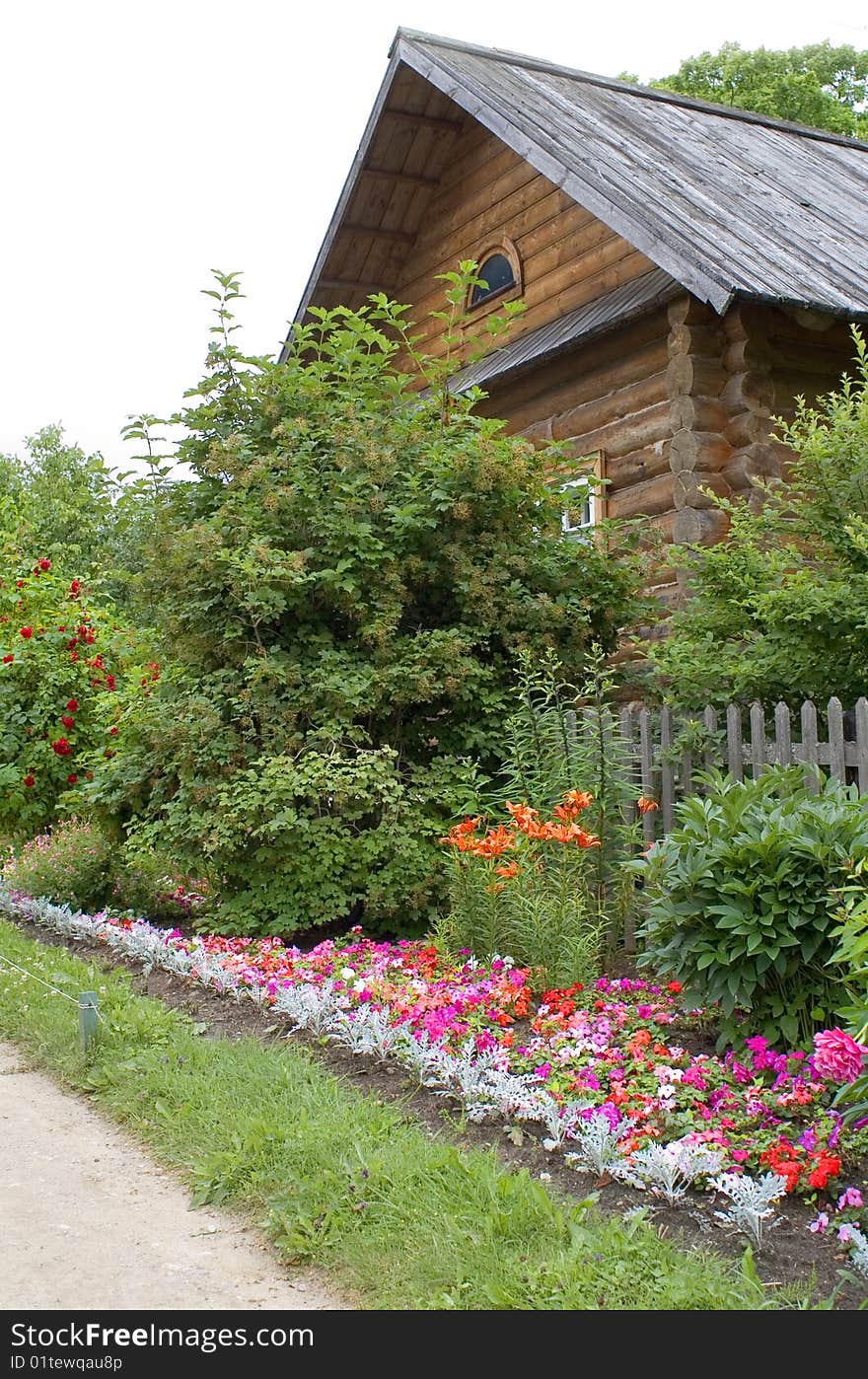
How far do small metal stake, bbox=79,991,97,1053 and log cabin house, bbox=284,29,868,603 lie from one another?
454 cm

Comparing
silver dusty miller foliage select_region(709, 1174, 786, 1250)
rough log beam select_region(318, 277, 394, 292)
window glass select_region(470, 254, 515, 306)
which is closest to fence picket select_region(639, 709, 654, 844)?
silver dusty miller foliage select_region(709, 1174, 786, 1250)

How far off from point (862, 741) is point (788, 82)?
1117 inches

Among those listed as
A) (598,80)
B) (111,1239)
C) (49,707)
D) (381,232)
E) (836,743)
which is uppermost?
(598,80)

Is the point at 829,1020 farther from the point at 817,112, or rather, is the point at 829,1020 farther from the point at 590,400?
the point at 817,112

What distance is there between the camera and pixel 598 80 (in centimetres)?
1380

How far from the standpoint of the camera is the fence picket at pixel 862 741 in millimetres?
5258

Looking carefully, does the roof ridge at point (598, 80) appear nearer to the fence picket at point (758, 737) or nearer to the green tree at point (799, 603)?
the green tree at point (799, 603)

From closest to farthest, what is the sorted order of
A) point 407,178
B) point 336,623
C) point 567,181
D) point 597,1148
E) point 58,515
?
1. point 597,1148
2. point 336,623
3. point 567,181
4. point 407,178
5. point 58,515

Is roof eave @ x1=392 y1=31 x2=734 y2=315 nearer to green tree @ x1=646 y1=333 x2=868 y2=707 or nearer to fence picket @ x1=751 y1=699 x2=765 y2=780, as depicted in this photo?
green tree @ x1=646 y1=333 x2=868 y2=707

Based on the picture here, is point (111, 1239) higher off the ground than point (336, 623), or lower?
lower

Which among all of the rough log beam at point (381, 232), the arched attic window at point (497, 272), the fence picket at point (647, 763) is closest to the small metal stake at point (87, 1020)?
the fence picket at point (647, 763)

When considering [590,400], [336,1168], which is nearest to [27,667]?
[590,400]

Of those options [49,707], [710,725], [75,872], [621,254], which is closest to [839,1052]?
[710,725]

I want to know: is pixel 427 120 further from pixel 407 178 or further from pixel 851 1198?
pixel 851 1198
